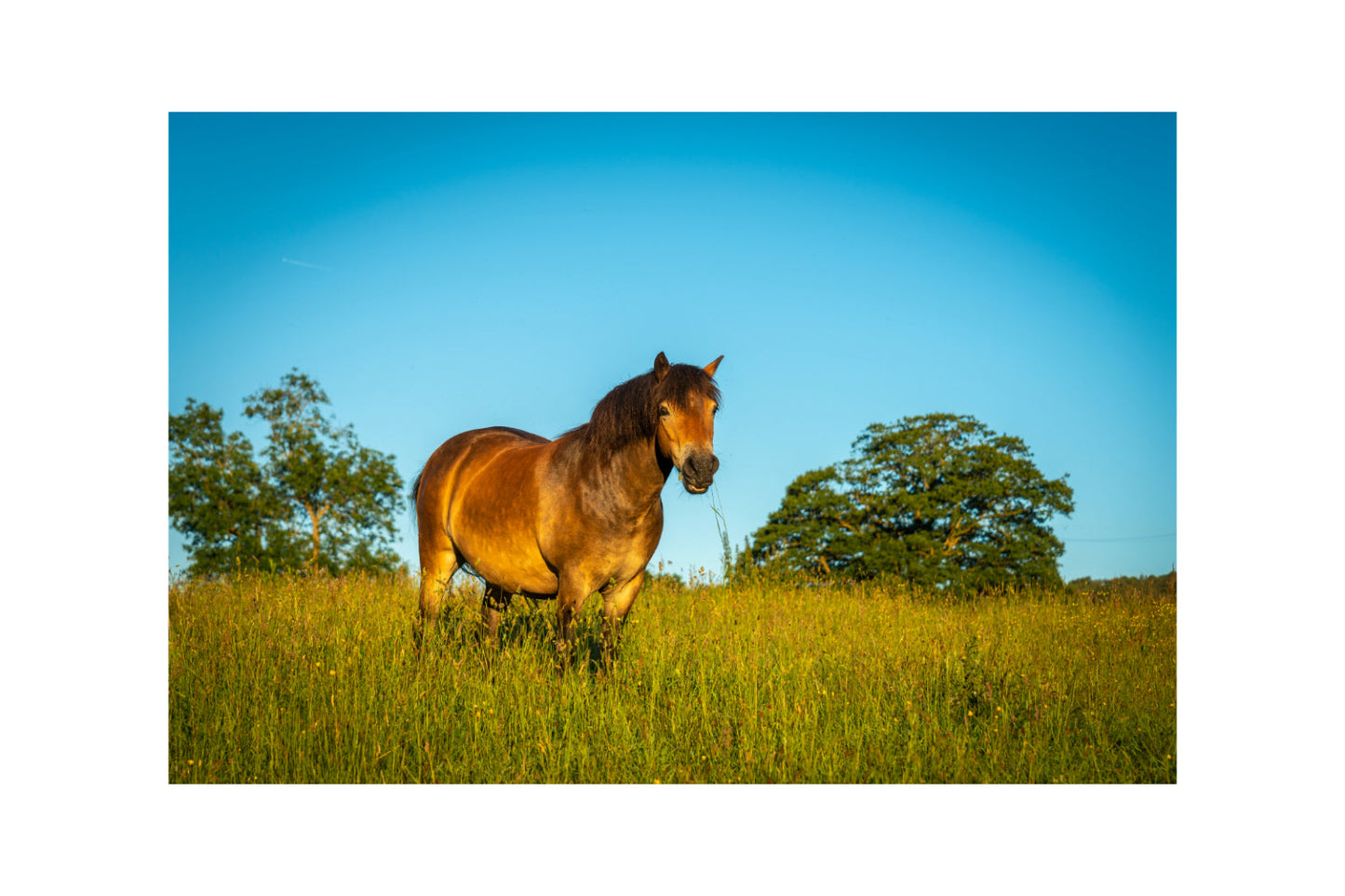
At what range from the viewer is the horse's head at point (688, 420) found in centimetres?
422

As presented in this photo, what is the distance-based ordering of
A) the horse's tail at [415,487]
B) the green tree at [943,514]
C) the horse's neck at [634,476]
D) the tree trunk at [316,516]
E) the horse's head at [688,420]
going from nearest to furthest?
1. the horse's head at [688,420]
2. the horse's neck at [634,476]
3. the horse's tail at [415,487]
4. the green tree at [943,514]
5. the tree trunk at [316,516]

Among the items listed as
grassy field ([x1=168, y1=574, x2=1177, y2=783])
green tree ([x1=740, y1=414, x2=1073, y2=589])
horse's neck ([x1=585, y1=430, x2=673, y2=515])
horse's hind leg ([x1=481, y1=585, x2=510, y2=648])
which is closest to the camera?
grassy field ([x1=168, y1=574, x2=1177, y2=783])

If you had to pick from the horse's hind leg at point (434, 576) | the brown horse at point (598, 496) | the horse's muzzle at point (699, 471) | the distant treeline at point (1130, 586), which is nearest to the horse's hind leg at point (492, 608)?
the horse's hind leg at point (434, 576)

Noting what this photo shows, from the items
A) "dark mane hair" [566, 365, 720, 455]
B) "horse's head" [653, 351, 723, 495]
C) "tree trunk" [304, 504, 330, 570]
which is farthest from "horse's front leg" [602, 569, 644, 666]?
"tree trunk" [304, 504, 330, 570]

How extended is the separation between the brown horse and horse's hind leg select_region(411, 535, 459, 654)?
36cm

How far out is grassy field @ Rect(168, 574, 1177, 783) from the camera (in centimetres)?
412

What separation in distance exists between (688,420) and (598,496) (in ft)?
3.42

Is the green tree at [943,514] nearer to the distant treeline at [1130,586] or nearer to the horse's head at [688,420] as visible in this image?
the distant treeline at [1130,586]

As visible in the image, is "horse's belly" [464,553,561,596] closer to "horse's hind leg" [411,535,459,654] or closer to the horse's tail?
"horse's hind leg" [411,535,459,654]

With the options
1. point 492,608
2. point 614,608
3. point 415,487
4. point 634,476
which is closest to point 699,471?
point 634,476

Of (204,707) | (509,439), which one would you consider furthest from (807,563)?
(204,707)

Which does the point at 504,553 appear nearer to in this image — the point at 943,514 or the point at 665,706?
the point at 665,706

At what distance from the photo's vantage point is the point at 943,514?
10195 mm

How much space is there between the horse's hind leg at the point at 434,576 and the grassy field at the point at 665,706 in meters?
0.23
